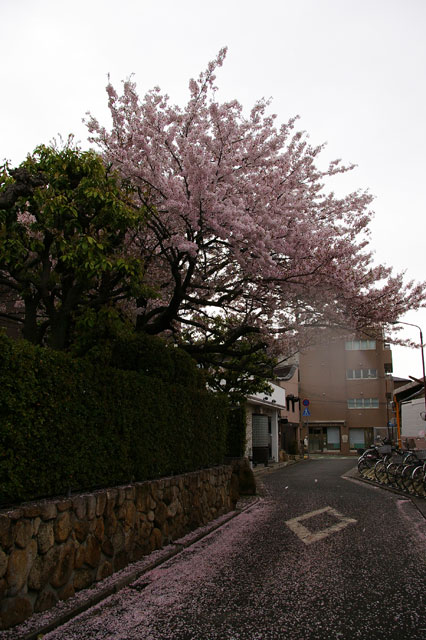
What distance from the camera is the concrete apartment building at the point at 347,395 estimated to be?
5984 cm

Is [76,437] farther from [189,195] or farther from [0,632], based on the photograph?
[189,195]

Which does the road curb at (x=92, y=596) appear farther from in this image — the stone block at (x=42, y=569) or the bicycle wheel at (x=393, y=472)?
the bicycle wheel at (x=393, y=472)

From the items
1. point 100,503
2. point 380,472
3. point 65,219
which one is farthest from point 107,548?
point 380,472

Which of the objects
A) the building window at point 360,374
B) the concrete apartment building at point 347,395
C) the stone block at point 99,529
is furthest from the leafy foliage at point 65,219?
the building window at point 360,374

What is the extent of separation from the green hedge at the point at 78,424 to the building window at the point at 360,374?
5476cm

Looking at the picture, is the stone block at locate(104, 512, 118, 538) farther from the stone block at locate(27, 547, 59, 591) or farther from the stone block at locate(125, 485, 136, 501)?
the stone block at locate(27, 547, 59, 591)

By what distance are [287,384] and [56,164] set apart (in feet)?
138

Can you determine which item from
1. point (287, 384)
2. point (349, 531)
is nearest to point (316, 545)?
point (349, 531)

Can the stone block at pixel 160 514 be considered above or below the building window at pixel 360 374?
below

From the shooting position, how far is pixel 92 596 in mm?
5449

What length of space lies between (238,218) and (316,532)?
235 inches

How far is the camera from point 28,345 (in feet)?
17.9

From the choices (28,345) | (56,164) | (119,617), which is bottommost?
(119,617)

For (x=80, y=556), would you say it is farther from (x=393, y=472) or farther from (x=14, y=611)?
(x=393, y=472)
